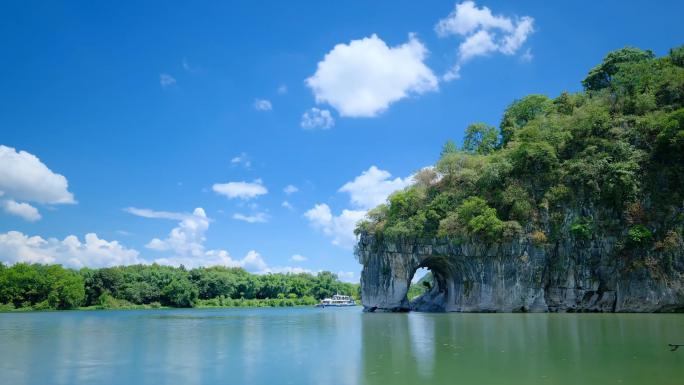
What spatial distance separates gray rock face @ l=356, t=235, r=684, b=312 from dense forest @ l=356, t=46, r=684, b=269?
0.87m

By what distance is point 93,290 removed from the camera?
7075 centimetres

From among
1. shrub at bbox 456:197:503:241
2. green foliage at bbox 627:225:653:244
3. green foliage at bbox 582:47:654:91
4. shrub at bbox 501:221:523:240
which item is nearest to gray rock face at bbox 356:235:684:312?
shrub at bbox 501:221:523:240

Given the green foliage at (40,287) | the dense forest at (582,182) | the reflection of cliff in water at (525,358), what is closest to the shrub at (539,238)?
the dense forest at (582,182)

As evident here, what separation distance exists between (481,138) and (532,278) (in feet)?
75.8

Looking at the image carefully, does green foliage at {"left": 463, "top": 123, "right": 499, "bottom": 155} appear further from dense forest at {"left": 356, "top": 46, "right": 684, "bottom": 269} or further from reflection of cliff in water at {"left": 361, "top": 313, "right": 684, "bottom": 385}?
reflection of cliff in water at {"left": 361, "top": 313, "right": 684, "bottom": 385}

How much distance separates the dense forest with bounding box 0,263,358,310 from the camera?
205 feet

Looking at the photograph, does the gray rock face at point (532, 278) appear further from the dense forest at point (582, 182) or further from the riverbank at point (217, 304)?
the riverbank at point (217, 304)

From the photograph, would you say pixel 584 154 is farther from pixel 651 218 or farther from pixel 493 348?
pixel 493 348

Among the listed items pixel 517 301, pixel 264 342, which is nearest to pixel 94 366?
pixel 264 342

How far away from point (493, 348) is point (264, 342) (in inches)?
333

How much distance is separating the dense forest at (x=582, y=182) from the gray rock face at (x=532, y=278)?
0.87 meters

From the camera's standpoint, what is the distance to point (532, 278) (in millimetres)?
37500

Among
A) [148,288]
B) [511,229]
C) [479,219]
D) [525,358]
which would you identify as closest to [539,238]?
[511,229]

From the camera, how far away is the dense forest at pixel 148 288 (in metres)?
62.4
